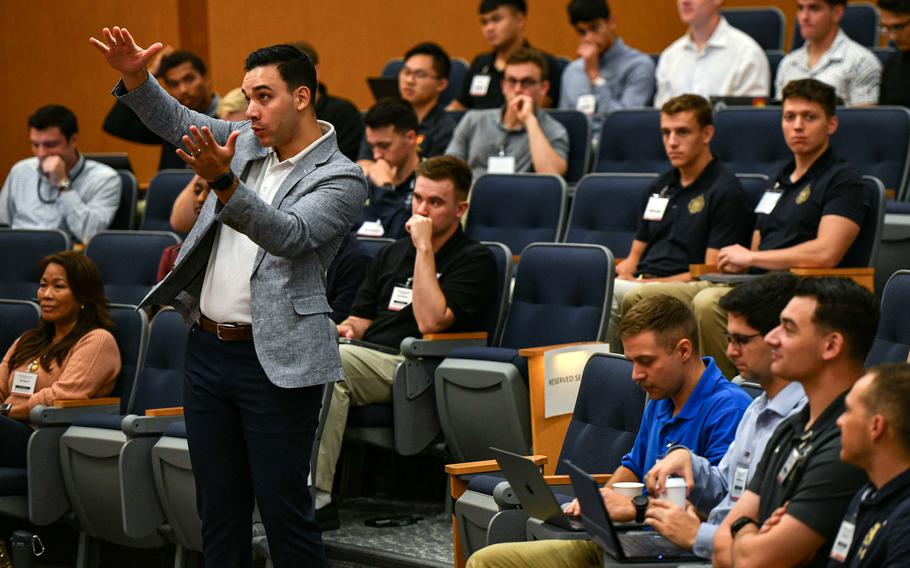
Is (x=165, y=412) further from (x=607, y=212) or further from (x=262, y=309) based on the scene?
(x=607, y=212)

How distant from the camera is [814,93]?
3.93 m

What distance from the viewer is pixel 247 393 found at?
8.16 ft

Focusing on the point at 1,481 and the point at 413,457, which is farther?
the point at 413,457

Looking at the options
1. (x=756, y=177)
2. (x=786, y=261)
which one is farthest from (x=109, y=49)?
(x=756, y=177)

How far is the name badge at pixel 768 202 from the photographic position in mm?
Result: 4082

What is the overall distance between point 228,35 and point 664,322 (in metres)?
4.93

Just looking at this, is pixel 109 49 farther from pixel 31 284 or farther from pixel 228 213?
pixel 31 284

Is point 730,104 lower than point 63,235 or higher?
higher

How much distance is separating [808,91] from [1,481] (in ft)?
9.28

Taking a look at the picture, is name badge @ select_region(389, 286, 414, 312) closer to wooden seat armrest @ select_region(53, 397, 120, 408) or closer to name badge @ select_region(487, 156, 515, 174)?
wooden seat armrest @ select_region(53, 397, 120, 408)

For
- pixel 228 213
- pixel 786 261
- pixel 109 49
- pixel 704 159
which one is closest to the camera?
pixel 228 213

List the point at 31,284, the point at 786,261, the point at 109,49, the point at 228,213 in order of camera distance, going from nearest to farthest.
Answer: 1. the point at 228,213
2. the point at 109,49
3. the point at 786,261
4. the point at 31,284

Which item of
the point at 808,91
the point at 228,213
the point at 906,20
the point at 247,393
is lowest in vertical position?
the point at 247,393

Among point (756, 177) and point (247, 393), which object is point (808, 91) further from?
point (247, 393)
